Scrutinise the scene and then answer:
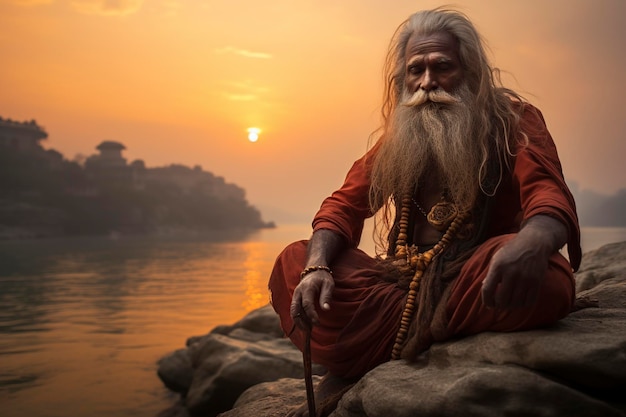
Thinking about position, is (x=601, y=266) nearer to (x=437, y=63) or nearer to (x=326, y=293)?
(x=437, y=63)

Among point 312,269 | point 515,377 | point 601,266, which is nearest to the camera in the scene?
point 515,377

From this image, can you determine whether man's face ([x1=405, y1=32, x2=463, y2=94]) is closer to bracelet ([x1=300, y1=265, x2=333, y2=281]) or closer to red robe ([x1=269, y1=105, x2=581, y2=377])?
red robe ([x1=269, y1=105, x2=581, y2=377])

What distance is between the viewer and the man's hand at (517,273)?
199 cm

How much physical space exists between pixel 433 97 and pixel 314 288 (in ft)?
2.78

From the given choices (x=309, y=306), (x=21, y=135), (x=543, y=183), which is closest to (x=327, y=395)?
(x=309, y=306)

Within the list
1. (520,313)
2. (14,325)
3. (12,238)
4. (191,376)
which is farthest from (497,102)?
(12,238)

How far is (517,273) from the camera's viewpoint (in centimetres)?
199

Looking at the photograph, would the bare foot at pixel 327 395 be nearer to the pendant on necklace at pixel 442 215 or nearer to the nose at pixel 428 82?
the pendant on necklace at pixel 442 215

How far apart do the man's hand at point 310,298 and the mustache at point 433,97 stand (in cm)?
75

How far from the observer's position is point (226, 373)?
4.65 m

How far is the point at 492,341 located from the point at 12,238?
35756mm

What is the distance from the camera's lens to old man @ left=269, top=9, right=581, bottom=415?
2.32 m

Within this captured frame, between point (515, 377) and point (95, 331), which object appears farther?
point (95, 331)

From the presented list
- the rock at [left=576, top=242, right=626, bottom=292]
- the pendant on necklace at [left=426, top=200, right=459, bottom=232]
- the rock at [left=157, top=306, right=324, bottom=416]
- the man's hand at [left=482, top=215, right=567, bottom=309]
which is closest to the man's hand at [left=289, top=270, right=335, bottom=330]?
the pendant on necklace at [left=426, top=200, right=459, bottom=232]
